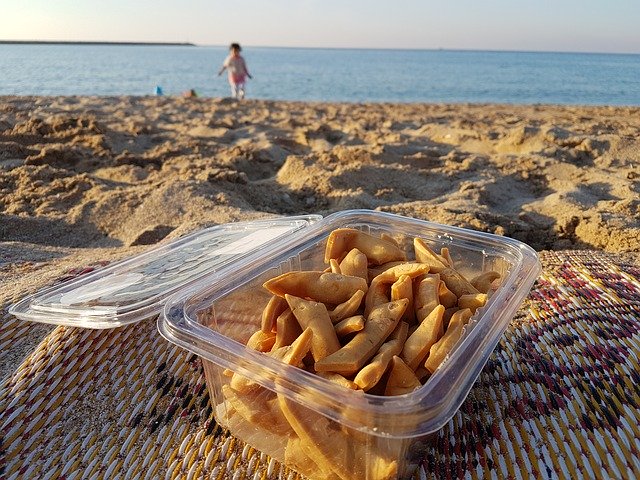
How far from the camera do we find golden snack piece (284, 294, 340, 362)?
96 centimetres

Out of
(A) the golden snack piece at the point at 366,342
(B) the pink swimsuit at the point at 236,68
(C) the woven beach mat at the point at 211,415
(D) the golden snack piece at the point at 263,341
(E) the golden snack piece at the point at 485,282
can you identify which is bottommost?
(B) the pink swimsuit at the point at 236,68

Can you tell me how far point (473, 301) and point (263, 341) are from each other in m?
0.49

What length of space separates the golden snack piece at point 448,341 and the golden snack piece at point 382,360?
2.8 inches

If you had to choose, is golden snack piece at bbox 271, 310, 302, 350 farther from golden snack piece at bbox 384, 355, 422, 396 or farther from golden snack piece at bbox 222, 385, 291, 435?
golden snack piece at bbox 384, 355, 422, 396

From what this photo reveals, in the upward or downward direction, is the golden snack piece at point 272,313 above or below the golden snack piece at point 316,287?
below

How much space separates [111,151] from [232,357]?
13.1 feet

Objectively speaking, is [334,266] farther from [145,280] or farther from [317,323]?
[145,280]

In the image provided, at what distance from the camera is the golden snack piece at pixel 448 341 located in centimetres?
92

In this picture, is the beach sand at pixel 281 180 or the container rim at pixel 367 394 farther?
the beach sand at pixel 281 180

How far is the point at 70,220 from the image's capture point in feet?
9.67

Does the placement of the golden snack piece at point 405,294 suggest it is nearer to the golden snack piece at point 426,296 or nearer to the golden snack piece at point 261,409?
the golden snack piece at point 426,296

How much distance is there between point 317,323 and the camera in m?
1.00

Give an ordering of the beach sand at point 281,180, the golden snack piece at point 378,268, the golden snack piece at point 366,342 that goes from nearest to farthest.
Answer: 1. the golden snack piece at point 366,342
2. the golden snack piece at point 378,268
3. the beach sand at point 281,180

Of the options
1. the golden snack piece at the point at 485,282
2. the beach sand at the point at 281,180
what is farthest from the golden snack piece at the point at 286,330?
the beach sand at the point at 281,180
